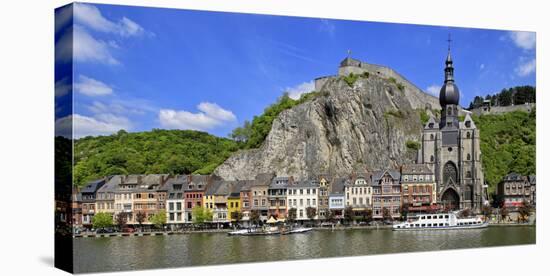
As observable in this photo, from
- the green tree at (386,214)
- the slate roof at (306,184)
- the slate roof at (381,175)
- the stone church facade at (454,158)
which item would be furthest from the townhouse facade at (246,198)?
the stone church facade at (454,158)

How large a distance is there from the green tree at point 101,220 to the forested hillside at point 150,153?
2.67 ft

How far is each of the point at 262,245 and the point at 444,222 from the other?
5685 millimetres

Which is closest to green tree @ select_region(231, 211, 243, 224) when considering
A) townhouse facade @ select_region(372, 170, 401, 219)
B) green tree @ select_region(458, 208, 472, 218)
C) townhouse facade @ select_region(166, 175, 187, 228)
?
townhouse facade @ select_region(166, 175, 187, 228)

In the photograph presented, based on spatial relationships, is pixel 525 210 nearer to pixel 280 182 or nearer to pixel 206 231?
pixel 280 182

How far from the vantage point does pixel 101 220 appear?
713 inches

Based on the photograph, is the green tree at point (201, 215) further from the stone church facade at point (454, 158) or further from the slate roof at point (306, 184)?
the stone church facade at point (454, 158)

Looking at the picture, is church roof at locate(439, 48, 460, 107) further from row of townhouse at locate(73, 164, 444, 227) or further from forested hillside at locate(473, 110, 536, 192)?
row of townhouse at locate(73, 164, 444, 227)

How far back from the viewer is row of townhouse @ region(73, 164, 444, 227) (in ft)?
61.7

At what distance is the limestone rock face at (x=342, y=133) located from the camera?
22.2m

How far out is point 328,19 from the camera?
65.3ft

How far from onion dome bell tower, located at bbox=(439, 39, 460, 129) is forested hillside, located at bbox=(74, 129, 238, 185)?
5724mm

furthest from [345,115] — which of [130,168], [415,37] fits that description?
[130,168]

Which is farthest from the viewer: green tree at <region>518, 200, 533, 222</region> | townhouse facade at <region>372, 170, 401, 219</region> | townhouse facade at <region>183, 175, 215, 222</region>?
green tree at <region>518, 200, 533, 222</region>

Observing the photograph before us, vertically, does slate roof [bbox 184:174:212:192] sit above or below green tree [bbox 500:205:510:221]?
above
